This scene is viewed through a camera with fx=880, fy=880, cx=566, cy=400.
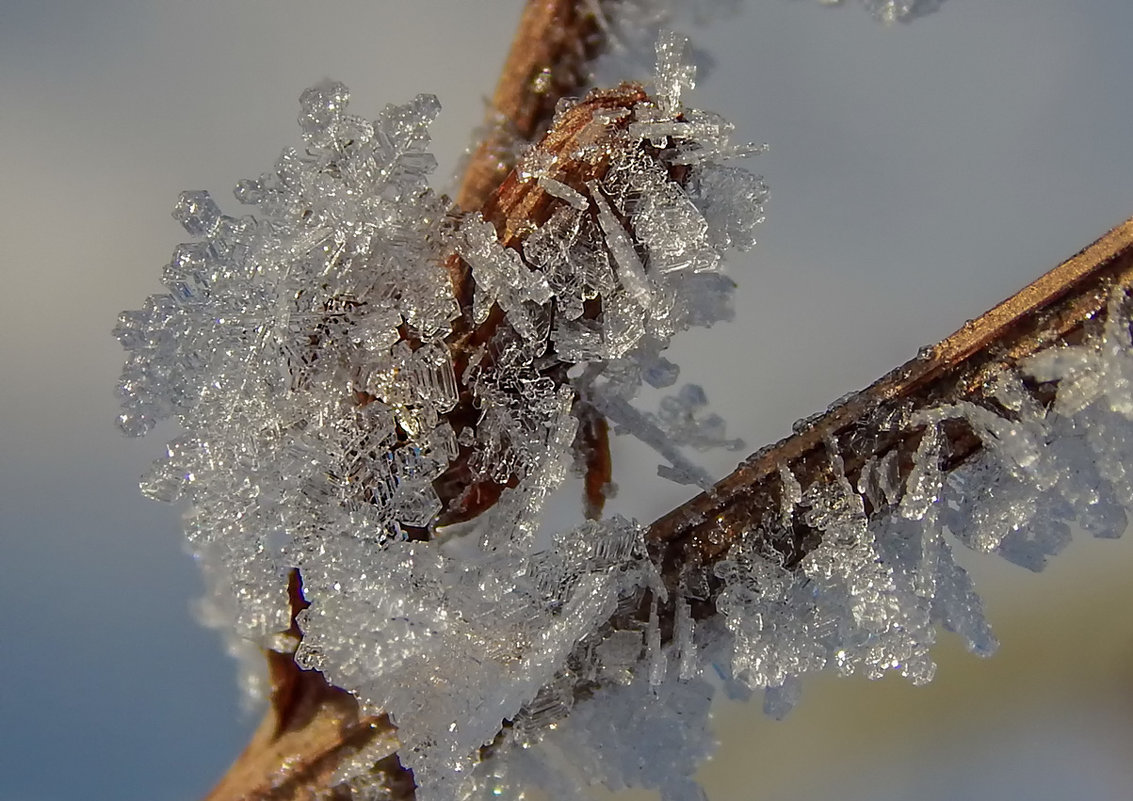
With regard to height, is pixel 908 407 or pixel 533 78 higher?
pixel 533 78

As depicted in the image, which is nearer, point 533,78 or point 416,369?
point 416,369

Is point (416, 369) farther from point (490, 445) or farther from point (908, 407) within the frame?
point (908, 407)

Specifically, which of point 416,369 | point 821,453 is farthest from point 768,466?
point 416,369

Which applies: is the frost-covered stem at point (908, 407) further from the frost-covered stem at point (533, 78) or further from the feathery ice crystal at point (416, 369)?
the frost-covered stem at point (533, 78)

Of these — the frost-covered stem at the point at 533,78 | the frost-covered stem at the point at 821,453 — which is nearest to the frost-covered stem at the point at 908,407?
the frost-covered stem at the point at 821,453

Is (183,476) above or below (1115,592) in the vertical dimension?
above

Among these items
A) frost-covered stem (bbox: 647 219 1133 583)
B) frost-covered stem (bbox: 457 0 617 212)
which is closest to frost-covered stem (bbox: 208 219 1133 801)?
frost-covered stem (bbox: 647 219 1133 583)

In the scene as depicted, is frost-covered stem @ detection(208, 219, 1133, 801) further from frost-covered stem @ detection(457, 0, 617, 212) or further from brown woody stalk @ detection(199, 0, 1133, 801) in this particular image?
frost-covered stem @ detection(457, 0, 617, 212)

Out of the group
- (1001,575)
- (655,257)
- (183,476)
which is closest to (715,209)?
(655,257)

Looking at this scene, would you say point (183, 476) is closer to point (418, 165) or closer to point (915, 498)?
point (418, 165)
